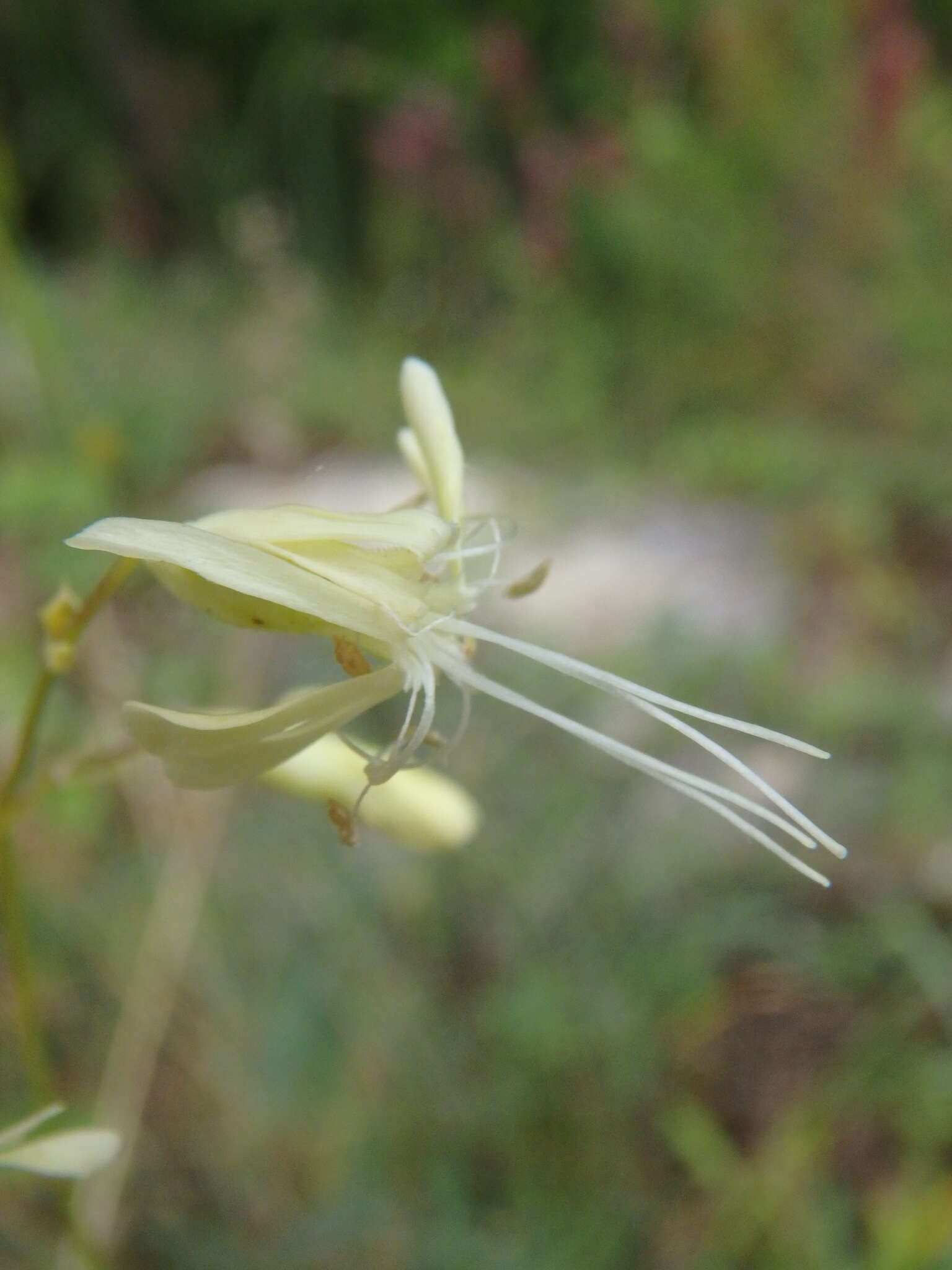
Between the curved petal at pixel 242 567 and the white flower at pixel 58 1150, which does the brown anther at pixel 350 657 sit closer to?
the curved petal at pixel 242 567

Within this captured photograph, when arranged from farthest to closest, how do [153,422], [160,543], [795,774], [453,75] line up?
1. [453,75]
2. [153,422]
3. [795,774]
4. [160,543]

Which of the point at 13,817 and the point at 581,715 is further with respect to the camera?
the point at 581,715

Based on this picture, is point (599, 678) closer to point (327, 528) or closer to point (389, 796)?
point (327, 528)

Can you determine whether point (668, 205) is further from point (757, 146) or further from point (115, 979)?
point (115, 979)

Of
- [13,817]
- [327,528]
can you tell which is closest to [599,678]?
[327,528]

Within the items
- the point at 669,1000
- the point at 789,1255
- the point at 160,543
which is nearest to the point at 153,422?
the point at 669,1000

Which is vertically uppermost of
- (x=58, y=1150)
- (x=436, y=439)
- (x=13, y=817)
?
(x=436, y=439)

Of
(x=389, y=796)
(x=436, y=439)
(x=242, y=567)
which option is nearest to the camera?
(x=242, y=567)
